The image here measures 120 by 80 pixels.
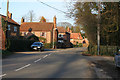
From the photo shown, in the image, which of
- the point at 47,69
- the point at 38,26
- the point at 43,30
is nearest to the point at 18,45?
the point at 47,69

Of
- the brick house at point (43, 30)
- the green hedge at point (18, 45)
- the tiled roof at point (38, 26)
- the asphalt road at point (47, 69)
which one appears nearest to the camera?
the asphalt road at point (47, 69)

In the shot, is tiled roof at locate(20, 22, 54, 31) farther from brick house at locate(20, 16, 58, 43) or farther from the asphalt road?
the asphalt road

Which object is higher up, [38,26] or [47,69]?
[38,26]

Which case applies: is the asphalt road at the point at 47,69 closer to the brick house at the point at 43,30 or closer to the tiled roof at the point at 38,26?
the brick house at the point at 43,30

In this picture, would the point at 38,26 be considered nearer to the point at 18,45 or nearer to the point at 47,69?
the point at 18,45

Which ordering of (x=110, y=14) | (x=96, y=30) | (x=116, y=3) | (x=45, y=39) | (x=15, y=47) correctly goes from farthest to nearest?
(x=45, y=39)
(x=15, y=47)
(x=96, y=30)
(x=110, y=14)
(x=116, y=3)

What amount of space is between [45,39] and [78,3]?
37165 millimetres

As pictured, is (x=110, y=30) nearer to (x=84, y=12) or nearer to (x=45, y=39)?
(x=84, y=12)

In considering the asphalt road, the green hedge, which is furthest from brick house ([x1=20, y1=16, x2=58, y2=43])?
the asphalt road

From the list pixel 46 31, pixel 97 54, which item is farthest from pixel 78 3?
pixel 46 31

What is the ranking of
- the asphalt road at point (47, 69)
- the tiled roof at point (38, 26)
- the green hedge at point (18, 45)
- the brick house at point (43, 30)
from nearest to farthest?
the asphalt road at point (47, 69) < the green hedge at point (18, 45) < the brick house at point (43, 30) < the tiled roof at point (38, 26)

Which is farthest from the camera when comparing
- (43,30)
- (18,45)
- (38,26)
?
(38,26)

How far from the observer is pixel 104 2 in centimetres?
2128

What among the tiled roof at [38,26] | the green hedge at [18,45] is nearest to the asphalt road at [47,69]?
the green hedge at [18,45]
